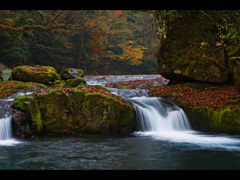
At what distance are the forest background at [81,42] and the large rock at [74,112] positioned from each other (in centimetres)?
1015

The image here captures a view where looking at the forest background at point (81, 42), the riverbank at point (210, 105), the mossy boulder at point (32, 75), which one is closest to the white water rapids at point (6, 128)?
the riverbank at point (210, 105)

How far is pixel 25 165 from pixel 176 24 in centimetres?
1207

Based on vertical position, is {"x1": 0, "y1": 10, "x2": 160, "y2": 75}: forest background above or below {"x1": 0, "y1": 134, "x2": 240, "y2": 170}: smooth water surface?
above

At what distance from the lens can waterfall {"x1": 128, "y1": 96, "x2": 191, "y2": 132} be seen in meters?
9.89

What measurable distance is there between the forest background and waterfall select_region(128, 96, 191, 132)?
32.6 feet

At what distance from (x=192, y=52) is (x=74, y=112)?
794cm

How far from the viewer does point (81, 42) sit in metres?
32.7

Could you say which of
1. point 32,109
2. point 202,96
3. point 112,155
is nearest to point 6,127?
point 32,109

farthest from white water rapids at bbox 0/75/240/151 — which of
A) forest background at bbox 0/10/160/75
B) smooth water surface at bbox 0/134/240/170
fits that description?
forest background at bbox 0/10/160/75

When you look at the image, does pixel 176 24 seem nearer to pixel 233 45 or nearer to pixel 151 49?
pixel 233 45

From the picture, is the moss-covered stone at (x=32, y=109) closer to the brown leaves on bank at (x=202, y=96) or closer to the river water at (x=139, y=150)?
the river water at (x=139, y=150)

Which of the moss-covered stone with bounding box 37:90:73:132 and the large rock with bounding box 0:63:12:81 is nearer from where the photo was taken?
the moss-covered stone with bounding box 37:90:73:132

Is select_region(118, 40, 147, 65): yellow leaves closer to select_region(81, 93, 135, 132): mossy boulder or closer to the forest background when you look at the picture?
the forest background

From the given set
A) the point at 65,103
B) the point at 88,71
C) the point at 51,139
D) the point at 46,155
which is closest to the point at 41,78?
the point at 65,103
